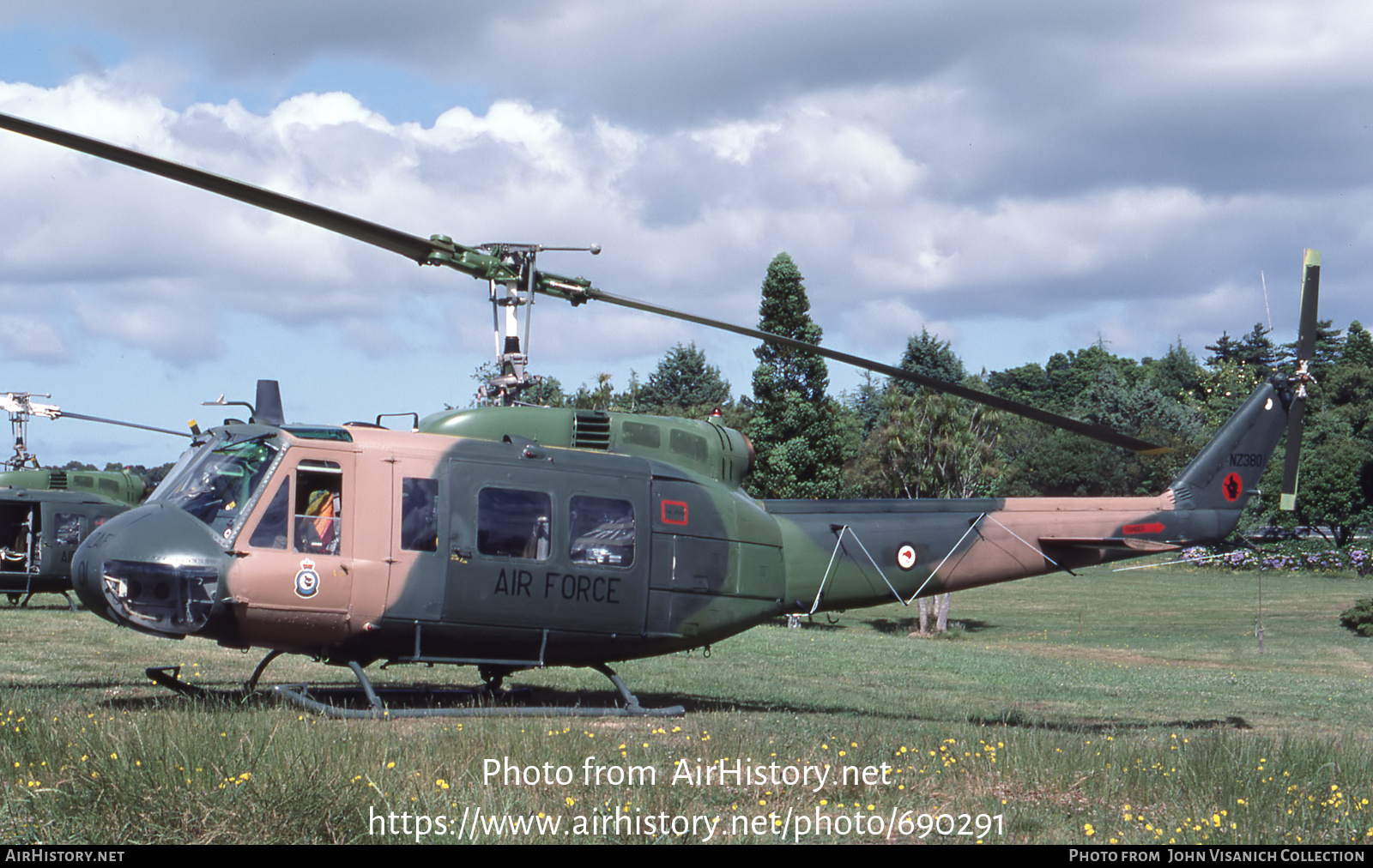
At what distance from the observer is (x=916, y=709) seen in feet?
49.7

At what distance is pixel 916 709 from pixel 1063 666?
10472 mm

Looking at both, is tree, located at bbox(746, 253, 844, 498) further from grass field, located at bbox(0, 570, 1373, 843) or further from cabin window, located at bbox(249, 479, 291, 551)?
cabin window, located at bbox(249, 479, 291, 551)

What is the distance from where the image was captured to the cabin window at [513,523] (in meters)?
11.9

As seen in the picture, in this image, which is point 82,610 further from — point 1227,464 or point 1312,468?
point 1312,468

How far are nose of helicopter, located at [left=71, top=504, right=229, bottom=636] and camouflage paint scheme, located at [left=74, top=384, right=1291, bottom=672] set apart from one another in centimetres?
2

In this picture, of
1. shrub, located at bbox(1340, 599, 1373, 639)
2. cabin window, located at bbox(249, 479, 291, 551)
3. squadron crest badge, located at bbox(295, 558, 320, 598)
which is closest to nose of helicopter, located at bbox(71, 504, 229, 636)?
cabin window, located at bbox(249, 479, 291, 551)

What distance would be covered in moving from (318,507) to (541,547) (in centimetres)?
215

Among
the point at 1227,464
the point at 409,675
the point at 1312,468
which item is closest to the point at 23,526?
the point at 409,675

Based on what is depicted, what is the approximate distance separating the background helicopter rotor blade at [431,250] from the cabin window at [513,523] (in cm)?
200

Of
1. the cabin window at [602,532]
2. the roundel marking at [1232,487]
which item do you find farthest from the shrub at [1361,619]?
the cabin window at [602,532]

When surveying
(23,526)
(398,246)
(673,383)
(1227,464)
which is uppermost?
(673,383)

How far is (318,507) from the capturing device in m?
11.6

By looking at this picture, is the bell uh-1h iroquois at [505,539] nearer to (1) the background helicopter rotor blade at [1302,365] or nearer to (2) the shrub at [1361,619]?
(1) the background helicopter rotor blade at [1302,365]

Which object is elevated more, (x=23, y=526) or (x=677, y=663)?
(x=23, y=526)
